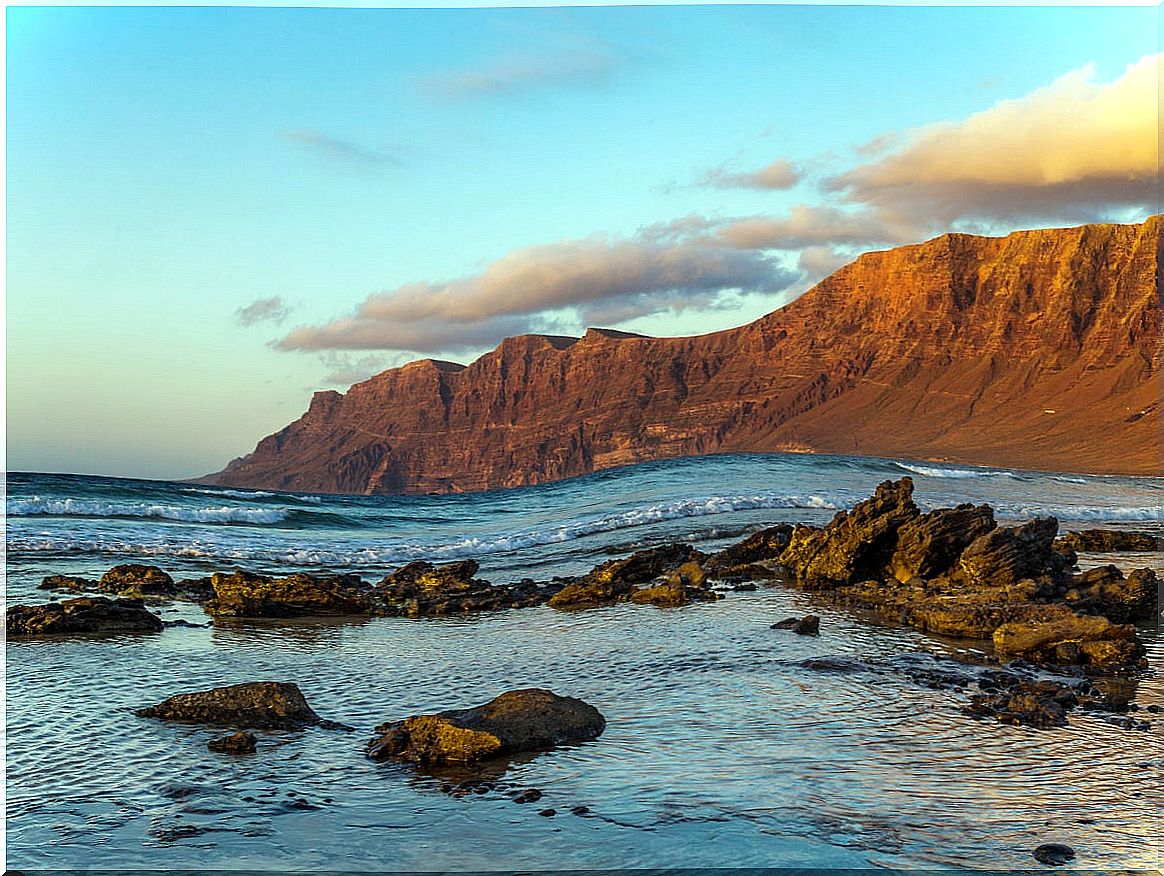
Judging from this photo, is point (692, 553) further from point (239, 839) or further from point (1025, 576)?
point (239, 839)

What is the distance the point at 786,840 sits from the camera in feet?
19.4

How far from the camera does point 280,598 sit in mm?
17078

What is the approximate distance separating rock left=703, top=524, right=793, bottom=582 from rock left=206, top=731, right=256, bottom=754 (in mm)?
12938

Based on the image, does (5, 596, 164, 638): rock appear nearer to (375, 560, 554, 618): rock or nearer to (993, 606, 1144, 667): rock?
(375, 560, 554, 618): rock

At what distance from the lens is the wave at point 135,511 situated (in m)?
34.2

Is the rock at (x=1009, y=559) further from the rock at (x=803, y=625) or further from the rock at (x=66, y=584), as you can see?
the rock at (x=66, y=584)

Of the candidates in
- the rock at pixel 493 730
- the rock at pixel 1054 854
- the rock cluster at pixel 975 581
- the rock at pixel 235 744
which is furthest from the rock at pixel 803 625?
the rock at pixel 235 744

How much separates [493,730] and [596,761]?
101cm

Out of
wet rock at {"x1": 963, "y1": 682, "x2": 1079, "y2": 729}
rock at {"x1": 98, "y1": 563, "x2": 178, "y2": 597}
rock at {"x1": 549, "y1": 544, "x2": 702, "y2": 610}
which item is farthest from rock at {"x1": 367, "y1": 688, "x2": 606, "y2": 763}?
rock at {"x1": 98, "y1": 563, "x2": 178, "y2": 597}

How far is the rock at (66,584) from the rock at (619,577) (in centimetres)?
985

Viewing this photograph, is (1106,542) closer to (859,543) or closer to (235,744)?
(859,543)

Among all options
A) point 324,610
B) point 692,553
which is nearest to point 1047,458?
point 692,553

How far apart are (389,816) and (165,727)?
11.7 feet

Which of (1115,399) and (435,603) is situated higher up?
(1115,399)
